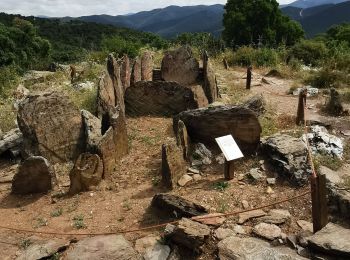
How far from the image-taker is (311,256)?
4230 mm

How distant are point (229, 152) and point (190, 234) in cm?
165

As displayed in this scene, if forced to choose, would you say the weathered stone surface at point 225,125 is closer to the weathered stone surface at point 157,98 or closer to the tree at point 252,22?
the weathered stone surface at point 157,98

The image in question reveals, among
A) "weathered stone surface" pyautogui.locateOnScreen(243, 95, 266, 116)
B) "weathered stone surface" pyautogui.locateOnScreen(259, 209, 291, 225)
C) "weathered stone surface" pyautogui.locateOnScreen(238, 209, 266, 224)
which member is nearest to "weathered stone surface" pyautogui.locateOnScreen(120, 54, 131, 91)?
"weathered stone surface" pyautogui.locateOnScreen(243, 95, 266, 116)

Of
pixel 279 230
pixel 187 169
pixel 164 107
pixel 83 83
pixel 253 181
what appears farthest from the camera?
pixel 83 83

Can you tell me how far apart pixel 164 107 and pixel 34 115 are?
3249mm

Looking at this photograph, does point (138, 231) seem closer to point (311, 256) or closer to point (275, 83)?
point (311, 256)

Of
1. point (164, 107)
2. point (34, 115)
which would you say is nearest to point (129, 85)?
point (164, 107)

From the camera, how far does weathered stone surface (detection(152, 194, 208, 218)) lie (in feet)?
16.4

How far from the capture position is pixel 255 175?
19.7 ft

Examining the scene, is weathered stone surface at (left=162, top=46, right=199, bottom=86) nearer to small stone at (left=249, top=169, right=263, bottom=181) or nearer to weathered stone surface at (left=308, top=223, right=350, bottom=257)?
small stone at (left=249, top=169, right=263, bottom=181)

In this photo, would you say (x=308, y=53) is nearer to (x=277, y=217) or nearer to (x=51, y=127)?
(x=51, y=127)

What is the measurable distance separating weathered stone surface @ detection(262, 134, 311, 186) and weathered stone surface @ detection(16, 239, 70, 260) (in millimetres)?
3056

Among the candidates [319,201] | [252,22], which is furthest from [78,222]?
[252,22]

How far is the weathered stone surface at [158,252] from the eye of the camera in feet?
14.4
